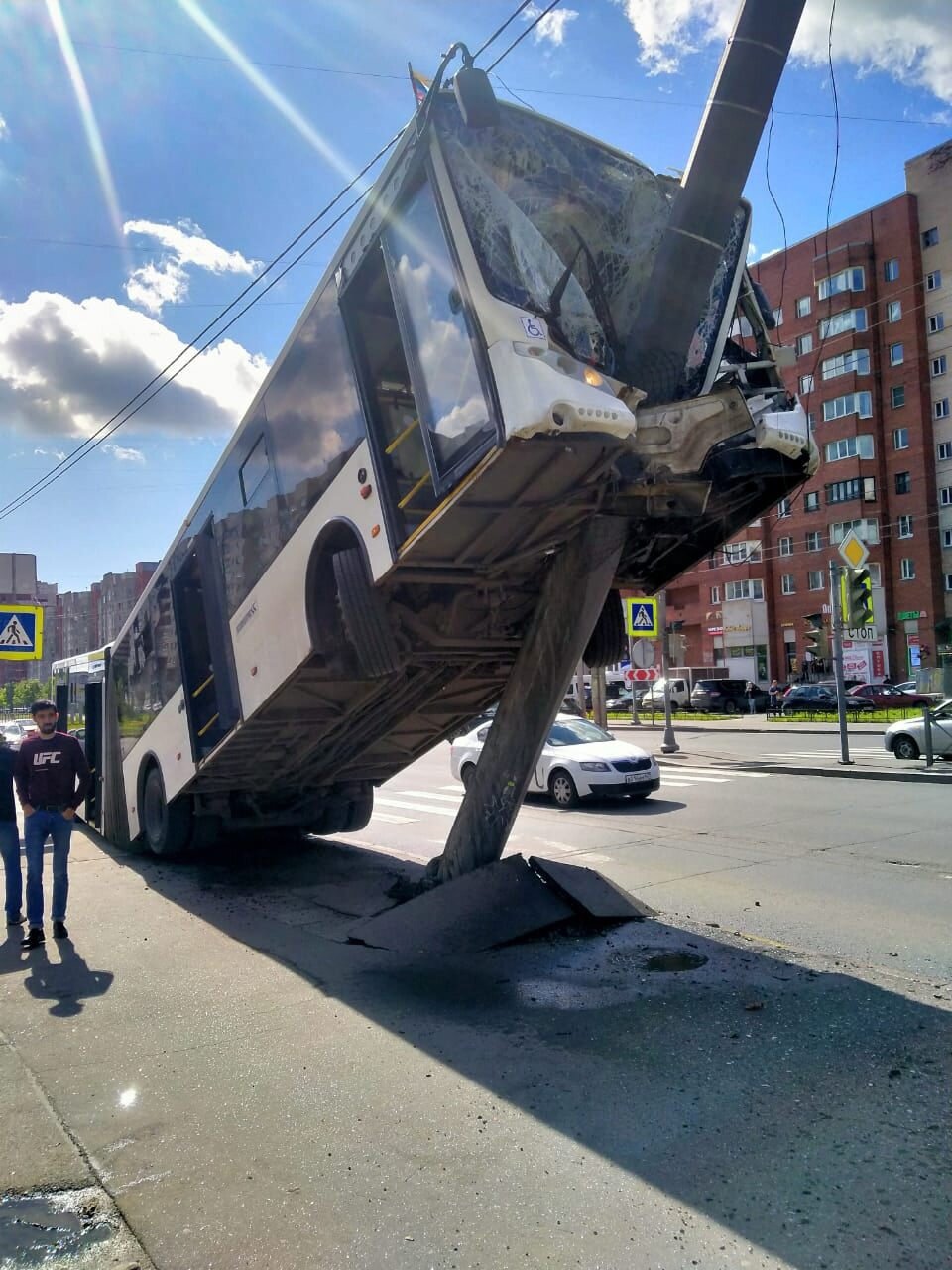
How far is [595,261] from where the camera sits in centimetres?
563

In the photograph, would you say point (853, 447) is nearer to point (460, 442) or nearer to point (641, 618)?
point (641, 618)

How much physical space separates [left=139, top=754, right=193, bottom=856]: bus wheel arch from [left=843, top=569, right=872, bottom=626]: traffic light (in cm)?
1294

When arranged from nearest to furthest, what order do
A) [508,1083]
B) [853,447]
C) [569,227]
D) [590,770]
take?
[508,1083]
[569,227]
[590,770]
[853,447]

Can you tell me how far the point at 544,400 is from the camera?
454cm

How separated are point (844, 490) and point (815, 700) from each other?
17700mm

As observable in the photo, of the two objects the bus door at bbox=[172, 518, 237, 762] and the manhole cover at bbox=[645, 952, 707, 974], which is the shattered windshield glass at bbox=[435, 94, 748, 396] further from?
the bus door at bbox=[172, 518, 237, 762]

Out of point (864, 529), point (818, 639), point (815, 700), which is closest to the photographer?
point (818, 639)

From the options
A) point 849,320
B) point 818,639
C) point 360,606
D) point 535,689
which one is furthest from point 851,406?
point 360,606

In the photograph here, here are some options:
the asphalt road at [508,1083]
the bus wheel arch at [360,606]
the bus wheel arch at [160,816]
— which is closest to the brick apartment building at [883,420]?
the bus wheel arch at [160,816]

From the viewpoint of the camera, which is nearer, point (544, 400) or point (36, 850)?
point (544, 400)

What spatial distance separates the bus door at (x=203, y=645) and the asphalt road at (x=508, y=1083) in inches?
67.6

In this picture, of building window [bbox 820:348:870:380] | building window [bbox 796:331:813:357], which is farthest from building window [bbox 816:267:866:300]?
building window [bbox 820:348:870:380]

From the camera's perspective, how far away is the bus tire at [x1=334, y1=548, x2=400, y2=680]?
6.39 meters

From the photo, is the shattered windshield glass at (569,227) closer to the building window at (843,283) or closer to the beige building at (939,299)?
the beige building at (939,299)
